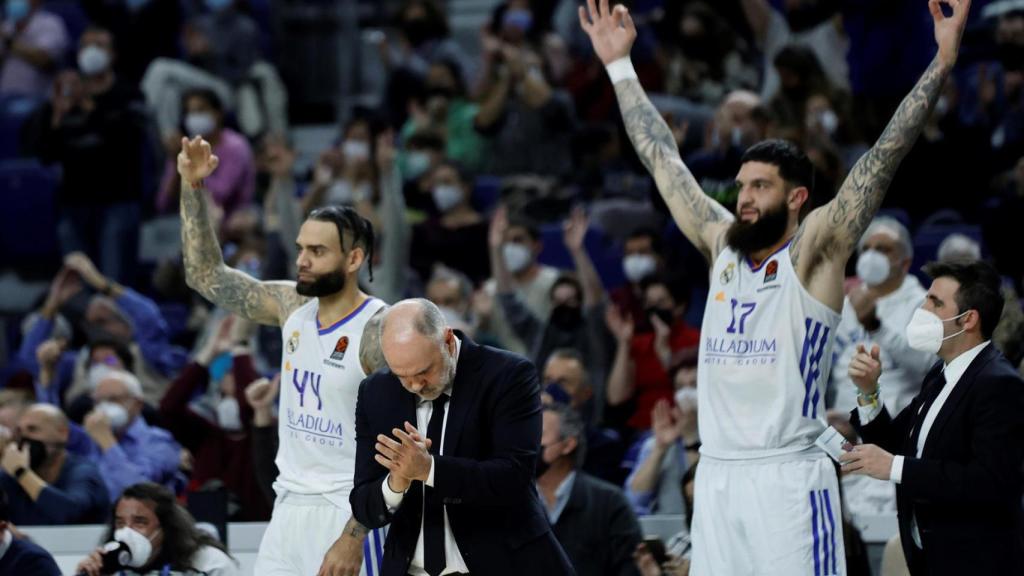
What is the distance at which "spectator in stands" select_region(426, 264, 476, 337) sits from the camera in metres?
10.8

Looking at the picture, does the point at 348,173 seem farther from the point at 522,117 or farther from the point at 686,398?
the point at 686,398

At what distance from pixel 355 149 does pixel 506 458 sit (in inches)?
316

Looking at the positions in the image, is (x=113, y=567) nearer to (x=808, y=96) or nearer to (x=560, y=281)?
(x=560, y=281)

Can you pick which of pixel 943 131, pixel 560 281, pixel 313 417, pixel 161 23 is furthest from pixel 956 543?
pixel 161 23

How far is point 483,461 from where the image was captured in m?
5.40

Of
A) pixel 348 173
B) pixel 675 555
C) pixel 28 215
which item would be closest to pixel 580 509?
pixel 675 555

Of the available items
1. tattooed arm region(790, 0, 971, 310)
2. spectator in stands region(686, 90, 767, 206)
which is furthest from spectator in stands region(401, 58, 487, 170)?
tattooed arm region(790, 0, 971, 310)

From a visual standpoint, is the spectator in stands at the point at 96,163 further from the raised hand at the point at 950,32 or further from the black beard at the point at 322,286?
the raised hand at the point at 950,32

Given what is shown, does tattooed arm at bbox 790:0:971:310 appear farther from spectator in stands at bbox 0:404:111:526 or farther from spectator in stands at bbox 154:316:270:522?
spectator in stands at bbox 0:404:111:526

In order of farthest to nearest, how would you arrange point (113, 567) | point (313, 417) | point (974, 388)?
1. point (113, 567)
2. point (313, 417)
3. point (974, 388)

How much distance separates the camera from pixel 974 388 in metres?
5.82

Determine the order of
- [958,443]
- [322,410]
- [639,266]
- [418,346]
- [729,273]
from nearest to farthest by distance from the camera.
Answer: [418,346]
[958,443]
[729,273]
[322,410]
[639,266]

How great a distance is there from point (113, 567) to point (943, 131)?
6588mm

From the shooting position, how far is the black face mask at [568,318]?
10.6 m
